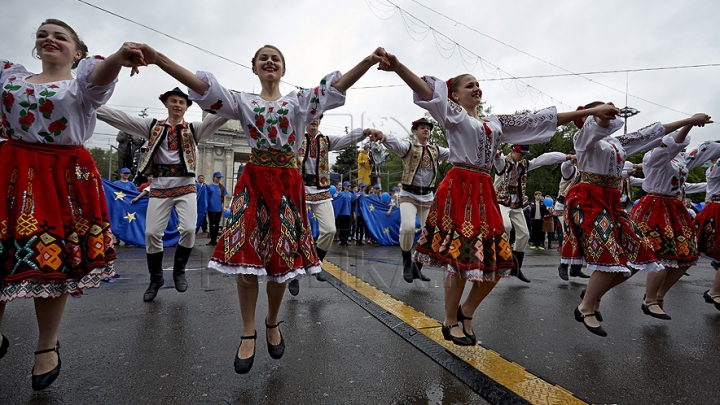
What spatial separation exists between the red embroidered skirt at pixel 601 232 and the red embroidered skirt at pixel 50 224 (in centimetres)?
333

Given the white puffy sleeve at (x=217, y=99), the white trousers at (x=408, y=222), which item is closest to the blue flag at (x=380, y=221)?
the white trousers at (x=408, y=222)

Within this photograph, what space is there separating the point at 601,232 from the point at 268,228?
2524 millimetres

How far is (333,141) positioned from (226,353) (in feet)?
10.8

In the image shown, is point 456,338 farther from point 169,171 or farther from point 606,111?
point 169,171

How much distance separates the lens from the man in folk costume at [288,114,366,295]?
4.89 meters

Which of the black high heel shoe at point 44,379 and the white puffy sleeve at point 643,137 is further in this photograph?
the white puffy sleeve at point 643,137

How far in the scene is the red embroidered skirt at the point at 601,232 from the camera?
292 cm

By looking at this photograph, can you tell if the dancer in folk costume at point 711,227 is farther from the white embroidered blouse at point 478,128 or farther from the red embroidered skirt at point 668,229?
the white embroidered blouse at point 478,128

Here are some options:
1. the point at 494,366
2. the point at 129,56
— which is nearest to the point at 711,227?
the point at 494,366

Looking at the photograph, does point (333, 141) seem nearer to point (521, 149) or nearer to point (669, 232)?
point (521, 149)

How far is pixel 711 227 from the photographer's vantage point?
4223mm

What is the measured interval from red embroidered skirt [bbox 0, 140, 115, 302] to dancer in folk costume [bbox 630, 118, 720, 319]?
4447 mm

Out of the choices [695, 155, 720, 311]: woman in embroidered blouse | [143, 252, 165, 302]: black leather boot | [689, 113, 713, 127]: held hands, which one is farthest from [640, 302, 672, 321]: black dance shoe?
[143, 252, 165, 302]: black leather boot

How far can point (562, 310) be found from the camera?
3.68 metres
